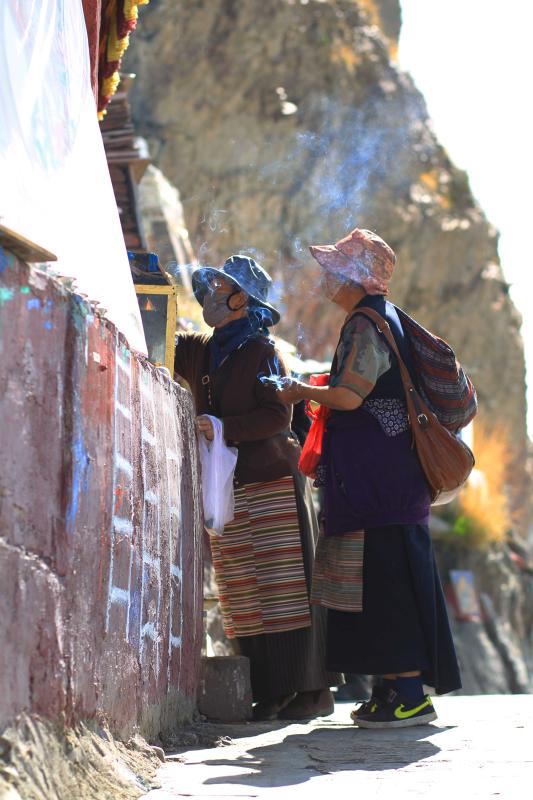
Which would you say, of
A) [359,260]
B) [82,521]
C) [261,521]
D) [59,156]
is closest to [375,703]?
[261,521]

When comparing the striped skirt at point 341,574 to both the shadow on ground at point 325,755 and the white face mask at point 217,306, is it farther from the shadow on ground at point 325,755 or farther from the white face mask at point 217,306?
the white face mask at point 217,306

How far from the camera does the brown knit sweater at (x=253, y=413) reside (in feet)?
16.8

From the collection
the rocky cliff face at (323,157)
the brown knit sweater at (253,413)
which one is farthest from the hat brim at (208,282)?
the rocky cliff face at (323,157)

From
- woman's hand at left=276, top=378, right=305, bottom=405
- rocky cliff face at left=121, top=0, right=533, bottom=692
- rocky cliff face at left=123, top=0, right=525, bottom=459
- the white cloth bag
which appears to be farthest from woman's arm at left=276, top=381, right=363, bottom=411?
rocky cliff face at left=123, top=0, right=525, bottom=459

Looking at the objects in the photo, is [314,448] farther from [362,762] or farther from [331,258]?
[362,762]

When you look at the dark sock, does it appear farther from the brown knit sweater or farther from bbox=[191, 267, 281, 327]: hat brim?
bbox=[191, 267, 281, 327]: hat brim

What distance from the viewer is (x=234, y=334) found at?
5.26 m

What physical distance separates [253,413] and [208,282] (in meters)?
0.60

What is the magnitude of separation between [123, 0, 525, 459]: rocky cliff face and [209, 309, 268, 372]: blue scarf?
1476cm

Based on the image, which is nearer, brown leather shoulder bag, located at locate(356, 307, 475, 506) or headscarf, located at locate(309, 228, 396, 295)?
brown leather shoulder bag, located at locate(356, 307, 475, 506)

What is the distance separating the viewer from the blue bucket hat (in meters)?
5.21

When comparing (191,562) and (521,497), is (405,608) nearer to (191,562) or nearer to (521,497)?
(191,562)

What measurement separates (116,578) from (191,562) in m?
1.20

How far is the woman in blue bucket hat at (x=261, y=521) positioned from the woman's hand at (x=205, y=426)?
0.26ft
